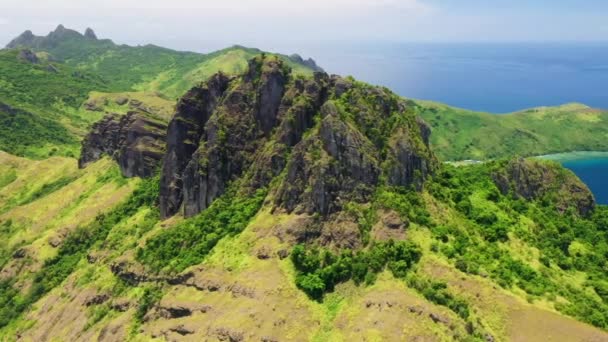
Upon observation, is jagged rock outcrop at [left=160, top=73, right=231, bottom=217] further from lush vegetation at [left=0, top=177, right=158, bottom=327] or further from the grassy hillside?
lush vegetation at [left=0, top=177, right=158, bottom=327]

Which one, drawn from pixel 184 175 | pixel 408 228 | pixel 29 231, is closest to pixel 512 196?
pixel 408 228

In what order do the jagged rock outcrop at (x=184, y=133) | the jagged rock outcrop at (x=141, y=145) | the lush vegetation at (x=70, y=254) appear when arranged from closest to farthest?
the jagged rock outcrop at (x=184, y=133) < the lush vegetation at (x=70, y=254) < the jagged rock outcrop at (x=141, y=145)

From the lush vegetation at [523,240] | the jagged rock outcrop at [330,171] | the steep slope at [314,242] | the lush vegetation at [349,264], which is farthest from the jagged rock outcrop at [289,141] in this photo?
the lush vegetation at [523,240]

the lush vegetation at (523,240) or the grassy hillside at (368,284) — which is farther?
the lush vegetation at (523,240)

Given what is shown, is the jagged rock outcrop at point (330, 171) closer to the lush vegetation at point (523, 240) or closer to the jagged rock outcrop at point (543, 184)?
the lush vegetation at point (523, 240)

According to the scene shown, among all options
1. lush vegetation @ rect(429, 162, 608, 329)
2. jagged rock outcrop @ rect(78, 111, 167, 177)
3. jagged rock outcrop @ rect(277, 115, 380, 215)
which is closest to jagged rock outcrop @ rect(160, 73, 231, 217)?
jagged rock outcrop @ rect(78, 111, 167, 177)

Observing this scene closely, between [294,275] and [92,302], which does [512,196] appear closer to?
[294,275]

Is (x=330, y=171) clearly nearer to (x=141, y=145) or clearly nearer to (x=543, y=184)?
(x=543, y=184)
